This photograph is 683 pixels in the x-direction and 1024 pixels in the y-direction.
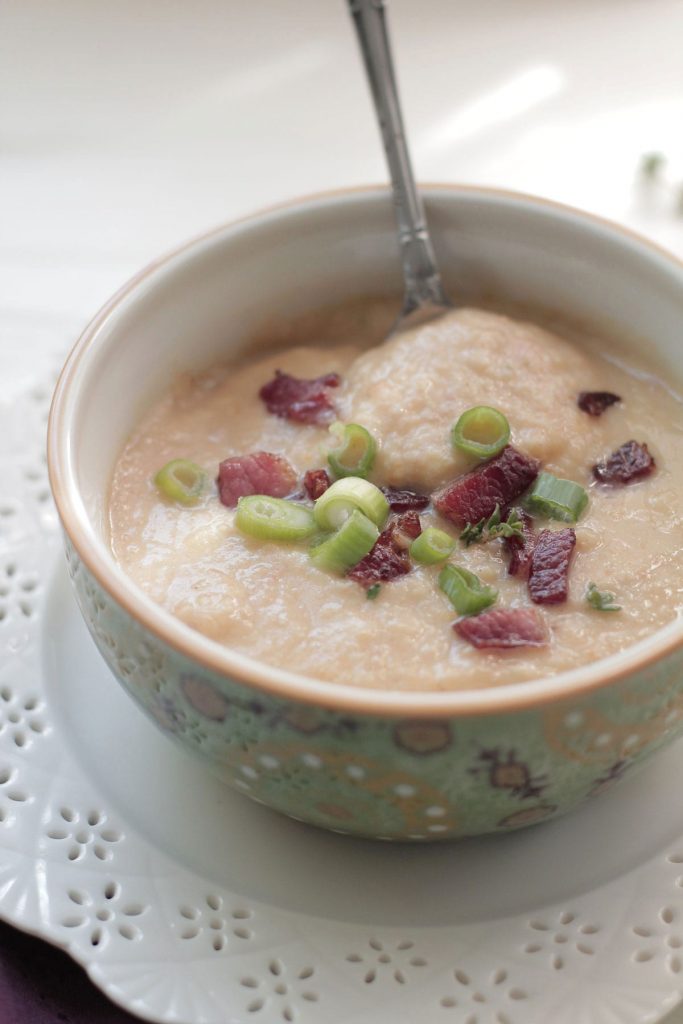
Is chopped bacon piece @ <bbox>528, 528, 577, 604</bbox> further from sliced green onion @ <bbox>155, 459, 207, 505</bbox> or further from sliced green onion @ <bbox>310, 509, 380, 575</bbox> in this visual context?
sliced green onion @ <bbox>155, 459, 207, 505</bbox>

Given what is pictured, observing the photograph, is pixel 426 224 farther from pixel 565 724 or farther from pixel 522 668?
pixel 565 724

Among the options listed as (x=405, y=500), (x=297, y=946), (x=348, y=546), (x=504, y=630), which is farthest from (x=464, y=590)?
(x=297, y=946)

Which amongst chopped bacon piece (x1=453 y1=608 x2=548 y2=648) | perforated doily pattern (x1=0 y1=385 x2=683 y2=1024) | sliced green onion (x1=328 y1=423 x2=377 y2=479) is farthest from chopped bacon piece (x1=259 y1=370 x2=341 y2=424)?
perforated doily pattern (x1=0 y1=385 x2=683 y2=1024)

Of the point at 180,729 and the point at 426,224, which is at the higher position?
the point at 426,224

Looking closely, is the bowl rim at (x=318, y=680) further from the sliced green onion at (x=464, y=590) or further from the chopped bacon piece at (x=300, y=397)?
the chopped bacon piece at (x=300, y=397)

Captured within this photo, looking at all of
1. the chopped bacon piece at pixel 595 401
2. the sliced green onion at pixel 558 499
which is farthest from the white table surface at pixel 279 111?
the sliced green onion at pixel 558 499

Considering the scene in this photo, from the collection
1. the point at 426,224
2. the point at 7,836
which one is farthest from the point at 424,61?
the point at 7,836

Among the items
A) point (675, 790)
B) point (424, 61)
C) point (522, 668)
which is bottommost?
point (675, 790)
